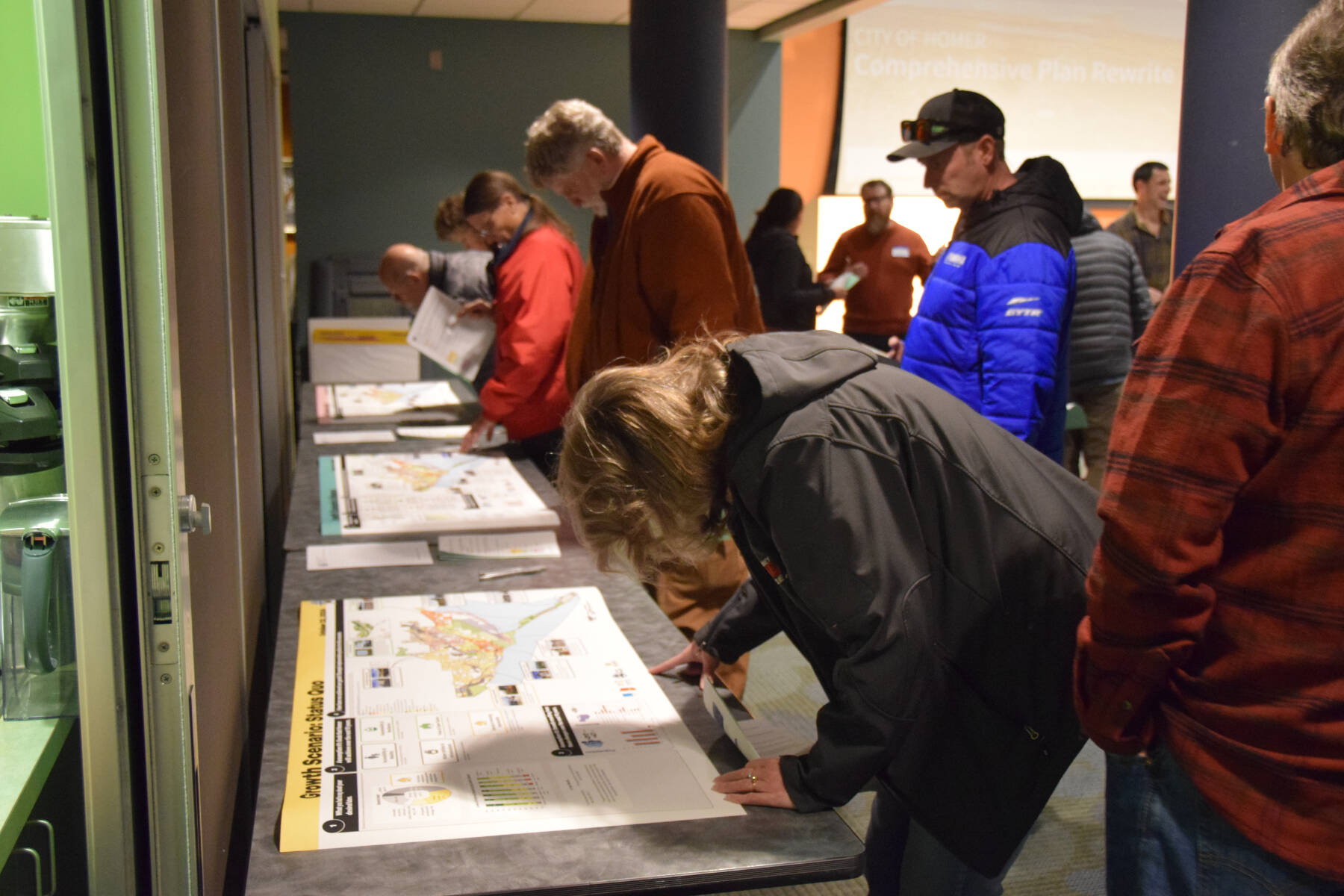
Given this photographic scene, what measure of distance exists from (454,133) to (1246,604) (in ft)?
22.3

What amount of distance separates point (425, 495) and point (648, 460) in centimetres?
121

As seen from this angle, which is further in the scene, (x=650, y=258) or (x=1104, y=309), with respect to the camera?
(x=1104, y=309)

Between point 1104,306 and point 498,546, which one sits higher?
point 1104,306

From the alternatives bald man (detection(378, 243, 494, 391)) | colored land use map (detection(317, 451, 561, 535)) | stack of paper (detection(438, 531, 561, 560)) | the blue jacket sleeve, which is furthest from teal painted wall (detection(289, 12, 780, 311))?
stack of paper (detection(438, 531, 561, 560))

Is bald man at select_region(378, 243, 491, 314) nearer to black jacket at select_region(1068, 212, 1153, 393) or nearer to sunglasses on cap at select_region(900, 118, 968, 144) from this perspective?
sunglasses on cap at select_region(900, 118, 968, 144)

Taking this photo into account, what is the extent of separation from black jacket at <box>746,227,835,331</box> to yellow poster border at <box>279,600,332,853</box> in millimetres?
4201

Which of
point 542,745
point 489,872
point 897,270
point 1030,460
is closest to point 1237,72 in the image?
point 1030,460

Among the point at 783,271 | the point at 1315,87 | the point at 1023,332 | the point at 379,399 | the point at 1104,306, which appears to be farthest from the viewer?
the point at 783,271

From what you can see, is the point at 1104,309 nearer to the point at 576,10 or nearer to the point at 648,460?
the point at 648,460

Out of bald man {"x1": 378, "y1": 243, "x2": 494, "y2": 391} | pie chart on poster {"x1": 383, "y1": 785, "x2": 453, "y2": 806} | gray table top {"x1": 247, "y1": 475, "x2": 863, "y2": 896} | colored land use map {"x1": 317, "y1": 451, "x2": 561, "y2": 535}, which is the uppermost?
bald man {"x1": 378, "y1": 243, "x2": 494, "y2": 391}

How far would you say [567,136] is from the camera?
237 cm

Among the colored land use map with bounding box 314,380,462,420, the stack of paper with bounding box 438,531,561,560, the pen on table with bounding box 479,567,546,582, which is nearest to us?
the pen on table with bounding box 479,567,546,582

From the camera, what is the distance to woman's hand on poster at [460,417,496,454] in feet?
9.00

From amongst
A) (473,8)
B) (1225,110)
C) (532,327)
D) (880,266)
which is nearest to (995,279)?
(1225,110)
